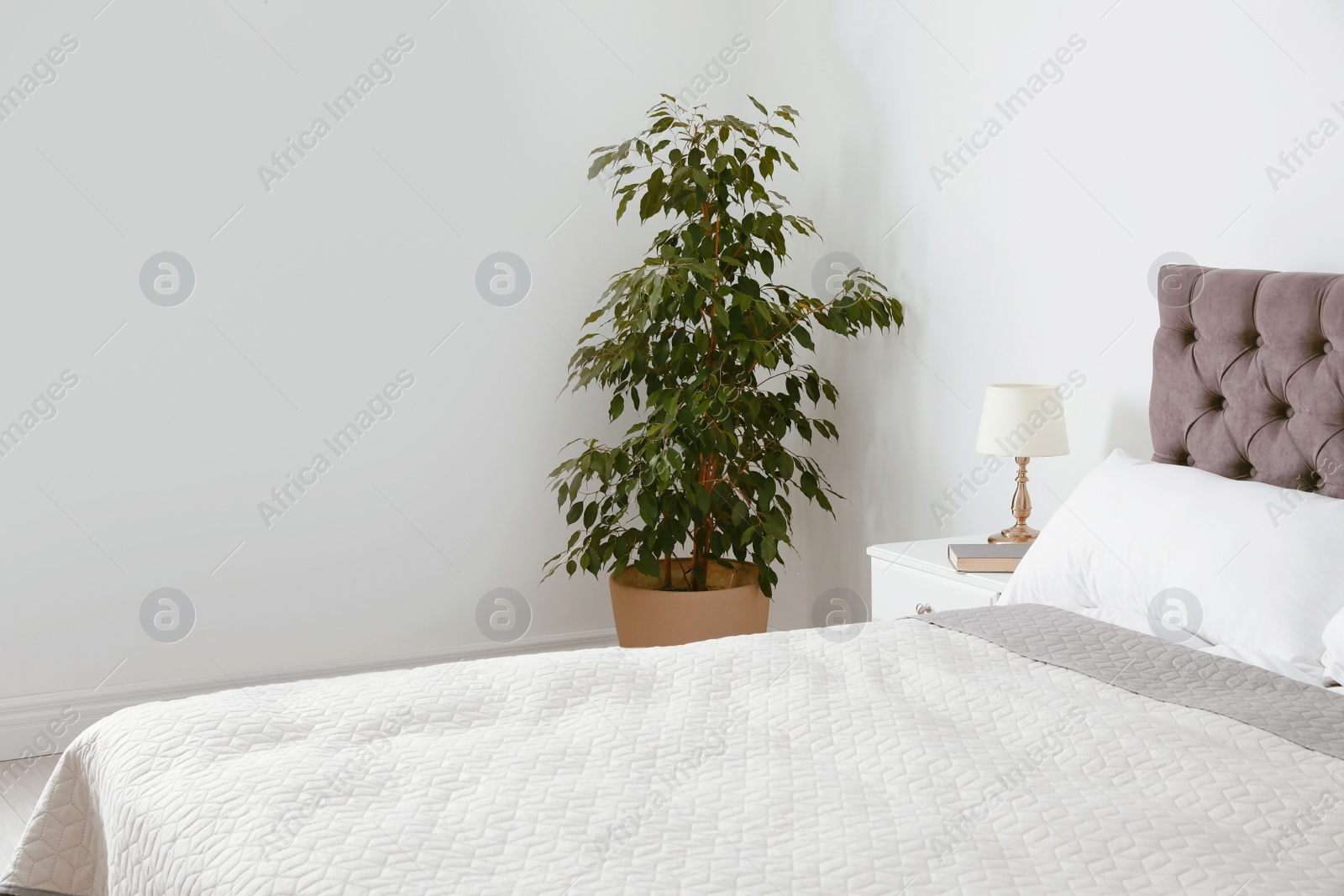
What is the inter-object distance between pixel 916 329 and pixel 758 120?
40.8 inches

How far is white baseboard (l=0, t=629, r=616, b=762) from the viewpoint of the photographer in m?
3.02

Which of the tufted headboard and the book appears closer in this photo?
the tufted headboard

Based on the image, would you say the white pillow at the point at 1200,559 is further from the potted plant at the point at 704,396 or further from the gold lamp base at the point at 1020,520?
the potted plant at the point at 704,396

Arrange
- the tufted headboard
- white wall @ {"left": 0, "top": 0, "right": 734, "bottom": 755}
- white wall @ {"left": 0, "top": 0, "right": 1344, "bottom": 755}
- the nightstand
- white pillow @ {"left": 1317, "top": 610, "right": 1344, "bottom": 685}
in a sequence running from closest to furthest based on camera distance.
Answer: white pillow @ {"left": 1317, "top": 610, "right": 1344, "bottom": 685} < the tufted headboard < the nightstand < white wall @ {"left": 0, "top": 0, "right": 1344, "bottom": 755} < white wall @ {"left": 0, "top": 0, "right": 734, "bottom": 755}

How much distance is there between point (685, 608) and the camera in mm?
3158

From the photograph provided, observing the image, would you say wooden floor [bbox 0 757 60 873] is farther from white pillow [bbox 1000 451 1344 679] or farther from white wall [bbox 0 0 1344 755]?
white pillow [bbox 1000 451 1344 679]

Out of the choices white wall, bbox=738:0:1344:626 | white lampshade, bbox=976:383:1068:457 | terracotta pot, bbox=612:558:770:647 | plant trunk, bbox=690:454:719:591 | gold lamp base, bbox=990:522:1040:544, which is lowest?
terracotta pot, bbox=612:558:770:647

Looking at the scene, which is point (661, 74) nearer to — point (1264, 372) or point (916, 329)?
point (916, 329)

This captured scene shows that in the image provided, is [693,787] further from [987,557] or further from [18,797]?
[18,797]

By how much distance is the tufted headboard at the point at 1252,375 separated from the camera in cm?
186

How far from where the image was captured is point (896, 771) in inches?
47.4

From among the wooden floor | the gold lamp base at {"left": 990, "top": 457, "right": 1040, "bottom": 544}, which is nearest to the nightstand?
the gold lamp base at {"left": 990, "top": 457, "right": 1040, "bottom": 544}

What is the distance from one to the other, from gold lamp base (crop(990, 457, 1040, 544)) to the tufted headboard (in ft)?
1.09

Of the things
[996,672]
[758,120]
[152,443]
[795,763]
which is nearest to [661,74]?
[758,120]
